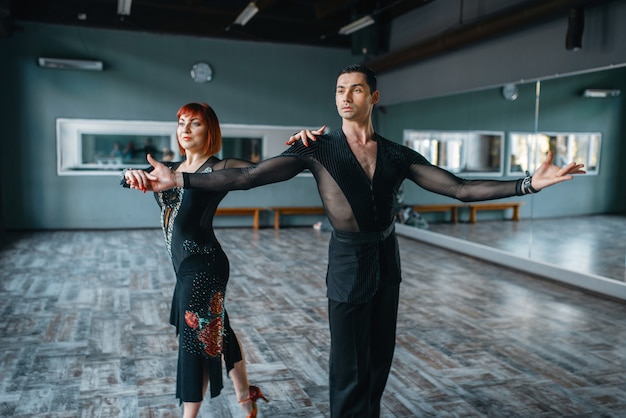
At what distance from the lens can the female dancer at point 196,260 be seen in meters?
2.36

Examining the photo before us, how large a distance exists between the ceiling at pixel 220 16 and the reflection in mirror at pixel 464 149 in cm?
209

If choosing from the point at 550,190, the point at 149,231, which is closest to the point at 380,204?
the point at 550,190

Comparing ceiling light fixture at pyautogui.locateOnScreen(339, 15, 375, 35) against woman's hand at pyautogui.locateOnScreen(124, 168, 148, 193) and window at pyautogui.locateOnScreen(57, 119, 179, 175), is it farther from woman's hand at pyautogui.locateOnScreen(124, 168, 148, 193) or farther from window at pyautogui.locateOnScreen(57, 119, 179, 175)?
woman's hand at pyautogui.locateOnScreen(124, 168, 148, 193)

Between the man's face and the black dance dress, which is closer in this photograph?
the man's face

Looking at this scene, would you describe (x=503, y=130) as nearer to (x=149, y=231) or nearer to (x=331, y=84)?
(x=331, y=84)

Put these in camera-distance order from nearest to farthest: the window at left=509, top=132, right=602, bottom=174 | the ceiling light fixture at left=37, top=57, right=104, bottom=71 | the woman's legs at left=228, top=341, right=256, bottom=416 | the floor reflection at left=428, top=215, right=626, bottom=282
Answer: the woman's legs at left=228, top=341, right=256, bottom=416 → the floor reflection at left=428, top=215, right=626, bottom=282 → the window at left=509, top=132, right=602, bottom=174 → the ceiling light fixture at left=37, top=57, right=104, bottom=71

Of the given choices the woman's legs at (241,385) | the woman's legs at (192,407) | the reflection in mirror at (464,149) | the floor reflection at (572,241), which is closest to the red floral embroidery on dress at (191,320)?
the woman's legs at (192,407)

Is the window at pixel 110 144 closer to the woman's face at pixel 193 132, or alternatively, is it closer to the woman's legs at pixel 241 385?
the woman's legs at pixel 241 385

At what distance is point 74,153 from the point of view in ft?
31.4

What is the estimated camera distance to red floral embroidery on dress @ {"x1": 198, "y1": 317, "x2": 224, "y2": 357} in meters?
2.42

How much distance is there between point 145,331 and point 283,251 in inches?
148

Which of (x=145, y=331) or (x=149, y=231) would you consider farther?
(x=149, y=231)

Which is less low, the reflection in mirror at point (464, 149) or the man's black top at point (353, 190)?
the reflection in mirror at point (464, 149)

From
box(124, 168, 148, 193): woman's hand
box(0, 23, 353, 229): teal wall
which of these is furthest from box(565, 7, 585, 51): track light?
box(0, 23, 353, 229): teal wall
